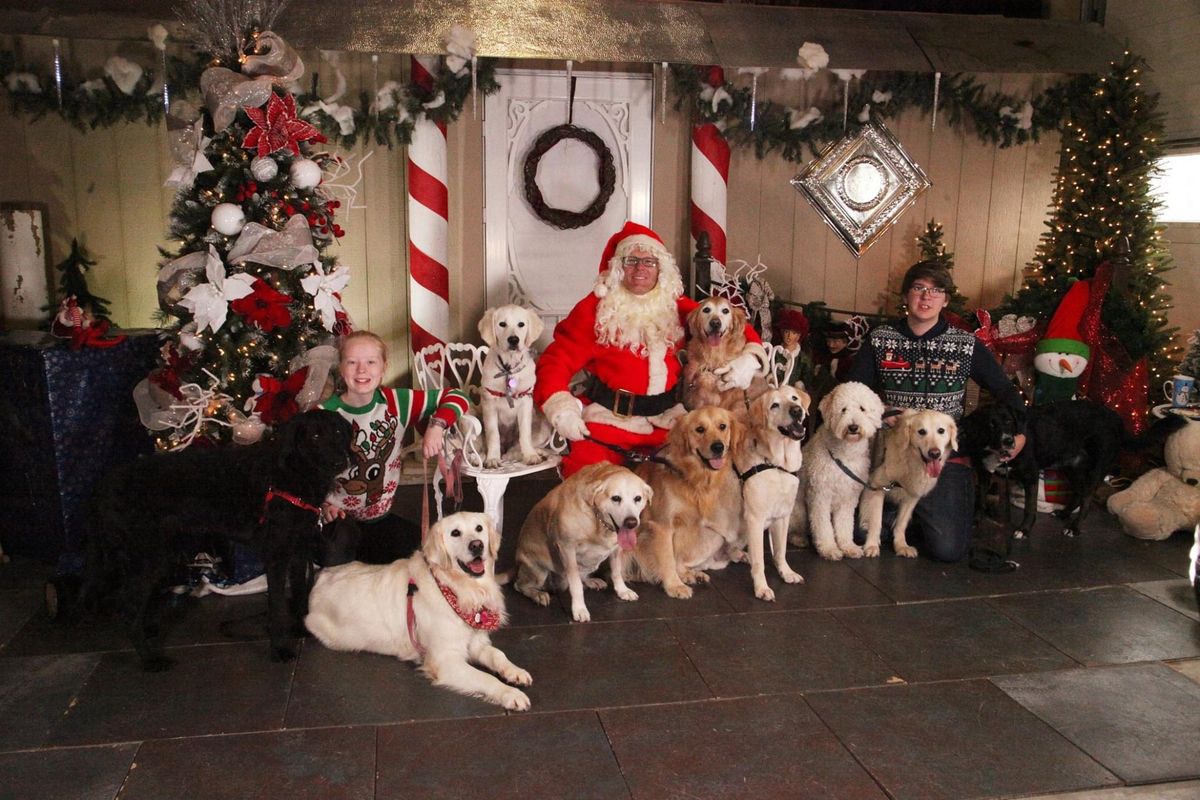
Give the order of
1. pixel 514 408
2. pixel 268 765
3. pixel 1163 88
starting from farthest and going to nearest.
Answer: pixel 1163 88 < pixel 514 408 < pixel 268 765

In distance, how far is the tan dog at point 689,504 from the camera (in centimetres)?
373

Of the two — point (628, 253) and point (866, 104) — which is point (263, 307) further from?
point (866, 104)

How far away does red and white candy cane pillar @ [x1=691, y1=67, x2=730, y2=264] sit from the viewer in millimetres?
5660

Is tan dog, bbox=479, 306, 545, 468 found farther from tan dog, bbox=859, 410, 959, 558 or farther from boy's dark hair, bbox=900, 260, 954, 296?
boy's dark hair, bbox=900, 260, 954, 296

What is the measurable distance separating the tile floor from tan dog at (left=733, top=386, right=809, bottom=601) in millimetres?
268

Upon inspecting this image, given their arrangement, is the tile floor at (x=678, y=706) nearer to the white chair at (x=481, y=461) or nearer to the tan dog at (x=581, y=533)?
the tan dog at (x=581, y=533)

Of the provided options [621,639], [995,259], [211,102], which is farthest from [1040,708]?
[995,259]

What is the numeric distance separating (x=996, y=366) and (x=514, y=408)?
A: 2275 millimetres

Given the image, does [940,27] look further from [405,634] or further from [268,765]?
[268,765]

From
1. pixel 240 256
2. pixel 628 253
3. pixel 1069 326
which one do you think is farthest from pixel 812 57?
pixel 240 256

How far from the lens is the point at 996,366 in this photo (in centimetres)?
446

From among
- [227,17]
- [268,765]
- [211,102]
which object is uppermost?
[227,17]

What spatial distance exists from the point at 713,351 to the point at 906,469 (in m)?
1.01

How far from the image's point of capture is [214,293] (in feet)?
11.9
